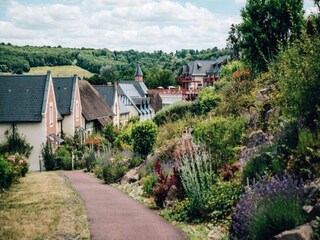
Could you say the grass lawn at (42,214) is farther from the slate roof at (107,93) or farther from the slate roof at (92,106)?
the slate roof at (107,93)

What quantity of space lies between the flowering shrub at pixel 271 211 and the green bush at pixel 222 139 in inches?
185

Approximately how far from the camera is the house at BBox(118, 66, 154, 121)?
71.8 meters

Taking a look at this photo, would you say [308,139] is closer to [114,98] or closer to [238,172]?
[238,172]

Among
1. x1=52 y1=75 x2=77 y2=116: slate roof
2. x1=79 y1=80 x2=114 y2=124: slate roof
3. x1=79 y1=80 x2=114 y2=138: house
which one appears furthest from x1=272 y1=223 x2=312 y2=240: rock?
x1=79 y1=80 x2=114 y2=124: slate roof

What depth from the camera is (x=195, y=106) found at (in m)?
28.4

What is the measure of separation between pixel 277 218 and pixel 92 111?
41330 millimetres

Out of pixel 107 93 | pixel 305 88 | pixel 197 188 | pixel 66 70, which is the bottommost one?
pixel 197 188

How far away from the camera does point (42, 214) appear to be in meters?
12.1

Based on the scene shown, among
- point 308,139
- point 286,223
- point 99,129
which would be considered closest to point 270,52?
point 308,139

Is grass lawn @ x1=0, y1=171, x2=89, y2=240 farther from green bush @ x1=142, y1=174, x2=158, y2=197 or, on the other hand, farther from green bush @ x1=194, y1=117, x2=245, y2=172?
green bush @ x1=194, y1=117, x2=245, y2=172

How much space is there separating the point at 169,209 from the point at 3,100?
86.4ft

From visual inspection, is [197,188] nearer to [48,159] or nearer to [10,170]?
[10,170]

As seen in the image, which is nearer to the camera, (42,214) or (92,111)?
(42,214)

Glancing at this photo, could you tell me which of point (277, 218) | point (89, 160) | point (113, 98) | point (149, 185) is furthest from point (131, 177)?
point (113, 98)
